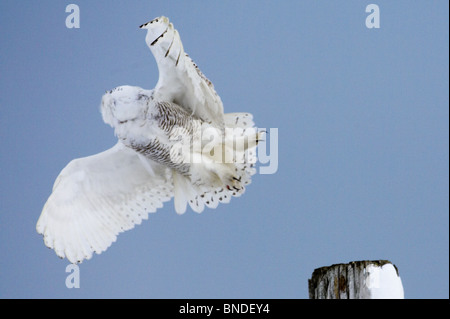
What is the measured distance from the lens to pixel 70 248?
6.19 meters

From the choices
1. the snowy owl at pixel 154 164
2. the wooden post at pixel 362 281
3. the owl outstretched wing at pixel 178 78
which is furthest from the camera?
the snowy owl at pixel 154 164

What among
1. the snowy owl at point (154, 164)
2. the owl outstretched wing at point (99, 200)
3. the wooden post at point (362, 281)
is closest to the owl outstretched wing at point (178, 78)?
the snowy owl at point (154, 164)

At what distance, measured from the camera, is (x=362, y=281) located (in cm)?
385

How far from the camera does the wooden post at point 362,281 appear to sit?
12.6 ft

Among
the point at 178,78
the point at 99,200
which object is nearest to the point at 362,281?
the point at 178,78

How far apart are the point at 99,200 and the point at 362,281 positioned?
3.27 metres

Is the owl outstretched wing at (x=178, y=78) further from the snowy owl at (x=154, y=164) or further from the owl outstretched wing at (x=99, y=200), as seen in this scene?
the owl outstretched wing at (x=99, y=200)

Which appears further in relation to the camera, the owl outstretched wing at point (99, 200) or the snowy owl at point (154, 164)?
the owl outstretched wing at point (99, 200)

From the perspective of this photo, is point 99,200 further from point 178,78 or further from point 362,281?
point 362,281

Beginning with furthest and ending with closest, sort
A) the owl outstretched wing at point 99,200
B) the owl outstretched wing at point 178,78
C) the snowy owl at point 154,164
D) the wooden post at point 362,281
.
→ the owl outstretched wing at point 99,200, the snowy owl at point 154,164, the owl outstretched wing at point 178,78, the wooden post at point 362,281
